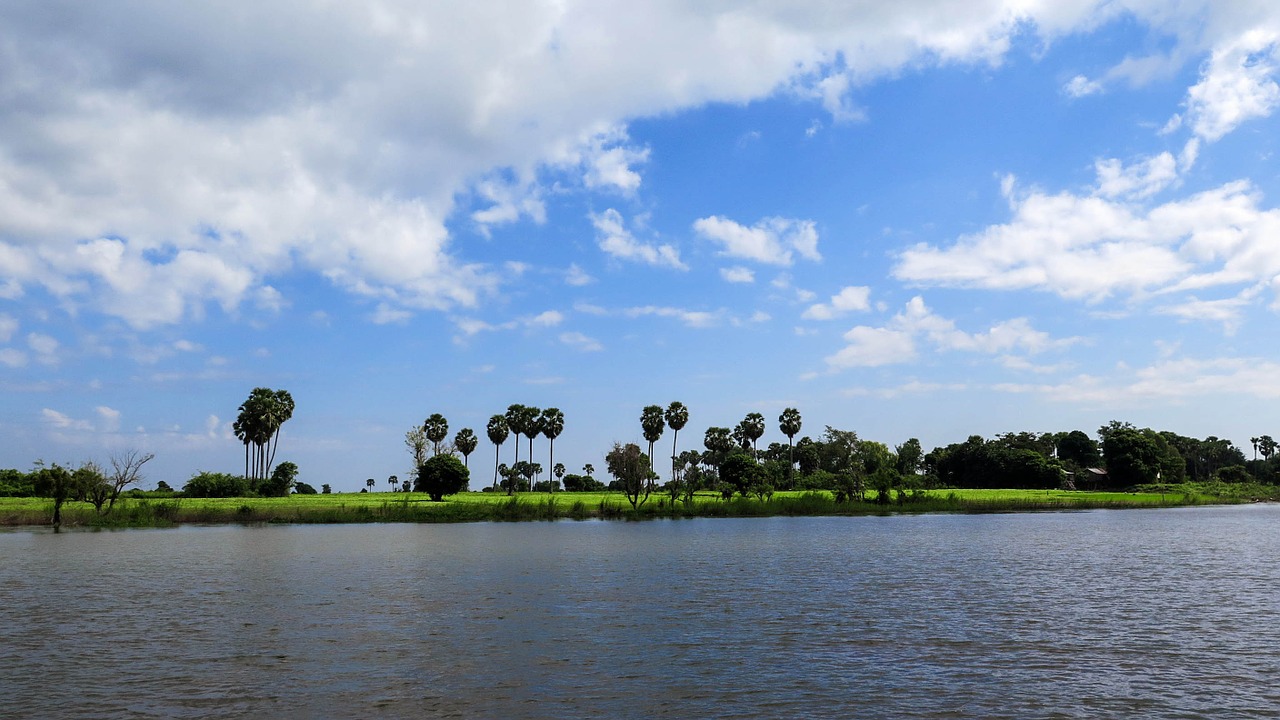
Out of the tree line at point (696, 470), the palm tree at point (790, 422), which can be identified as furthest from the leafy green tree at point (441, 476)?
the palm tree at point (790, 422)

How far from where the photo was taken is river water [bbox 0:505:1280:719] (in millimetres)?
16656

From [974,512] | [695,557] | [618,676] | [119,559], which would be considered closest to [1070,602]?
[618,676]

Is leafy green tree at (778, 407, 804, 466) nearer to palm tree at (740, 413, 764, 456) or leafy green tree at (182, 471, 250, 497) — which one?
palm tree at (740, 413, 764, 456)

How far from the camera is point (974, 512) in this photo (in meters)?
113

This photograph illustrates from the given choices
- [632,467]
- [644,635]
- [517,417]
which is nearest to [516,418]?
[517,417]

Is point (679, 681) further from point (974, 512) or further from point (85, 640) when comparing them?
point (974, 512)

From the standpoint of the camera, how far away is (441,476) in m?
114

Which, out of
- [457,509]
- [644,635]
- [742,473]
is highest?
[742,473]

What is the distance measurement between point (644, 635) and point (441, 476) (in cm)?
9555

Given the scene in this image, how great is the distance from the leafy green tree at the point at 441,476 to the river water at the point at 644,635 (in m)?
64.7

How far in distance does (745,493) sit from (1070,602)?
91152 millimetres

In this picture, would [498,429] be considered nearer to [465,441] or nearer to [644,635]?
[465,441]

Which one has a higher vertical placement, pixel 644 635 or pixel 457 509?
pixel 457 509

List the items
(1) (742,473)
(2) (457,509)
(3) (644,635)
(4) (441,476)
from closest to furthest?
(3) (644,635) < (2) (457,509) < (4) (441,476) < (1) (742,473)
